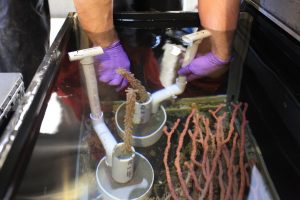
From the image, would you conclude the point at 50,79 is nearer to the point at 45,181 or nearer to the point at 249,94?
the point at 45,181

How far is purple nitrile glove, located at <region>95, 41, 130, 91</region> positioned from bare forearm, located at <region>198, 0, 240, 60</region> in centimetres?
33

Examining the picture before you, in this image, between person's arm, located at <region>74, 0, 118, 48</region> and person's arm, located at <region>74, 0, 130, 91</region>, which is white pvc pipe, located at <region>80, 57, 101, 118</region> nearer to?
person's arm, located at <region>74, 0, 130, 91</region>

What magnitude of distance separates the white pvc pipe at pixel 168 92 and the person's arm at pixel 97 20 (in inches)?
10.6

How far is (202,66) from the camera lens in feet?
3.81

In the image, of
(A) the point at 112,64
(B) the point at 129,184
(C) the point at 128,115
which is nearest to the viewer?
(C) the point at 128,115

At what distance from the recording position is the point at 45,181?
724mm

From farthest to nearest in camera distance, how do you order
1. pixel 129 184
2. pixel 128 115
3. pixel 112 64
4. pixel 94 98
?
pixel 112 64 → pixel 94 98 → pixel 129 184 → pixel 128 115

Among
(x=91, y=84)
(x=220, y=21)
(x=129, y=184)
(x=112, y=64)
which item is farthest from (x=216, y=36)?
(x=129, y=184)

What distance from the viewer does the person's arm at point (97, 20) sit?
1.05m

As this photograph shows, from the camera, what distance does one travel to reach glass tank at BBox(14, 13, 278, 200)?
2.77ft

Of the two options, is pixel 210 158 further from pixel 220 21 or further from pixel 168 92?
pixel 220 21

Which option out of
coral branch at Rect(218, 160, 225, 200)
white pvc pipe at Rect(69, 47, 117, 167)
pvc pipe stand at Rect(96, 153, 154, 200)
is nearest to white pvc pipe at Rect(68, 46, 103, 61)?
white pvc pipe at Rect(69, 47, 117, 167)

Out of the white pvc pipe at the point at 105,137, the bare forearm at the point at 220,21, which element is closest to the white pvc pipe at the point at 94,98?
the white pvc pipe at the point at 105,137

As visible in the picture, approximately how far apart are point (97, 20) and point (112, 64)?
0.17 meters
